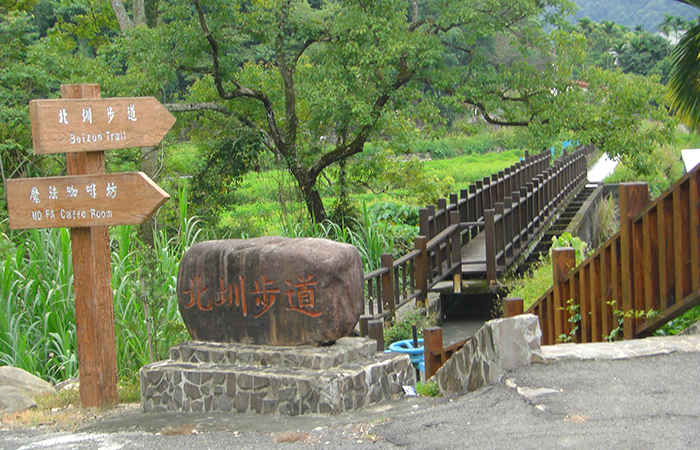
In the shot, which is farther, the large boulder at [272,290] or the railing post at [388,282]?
the railing post at [388,282]

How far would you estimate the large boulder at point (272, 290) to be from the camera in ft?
16.3

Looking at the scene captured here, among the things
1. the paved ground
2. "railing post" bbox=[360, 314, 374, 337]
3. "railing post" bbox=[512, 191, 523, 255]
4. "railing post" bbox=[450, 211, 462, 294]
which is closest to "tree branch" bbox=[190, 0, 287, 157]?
"railing post" bbox=[450, 211, 462, 294]

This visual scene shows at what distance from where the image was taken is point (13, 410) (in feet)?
16.6

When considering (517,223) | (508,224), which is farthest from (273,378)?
(517,223)

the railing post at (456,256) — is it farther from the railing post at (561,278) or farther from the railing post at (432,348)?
the railing post at (561,278)

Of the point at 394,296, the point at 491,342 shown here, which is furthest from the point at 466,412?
the point at 394,296

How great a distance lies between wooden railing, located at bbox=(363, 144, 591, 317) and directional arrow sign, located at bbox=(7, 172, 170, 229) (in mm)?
3083

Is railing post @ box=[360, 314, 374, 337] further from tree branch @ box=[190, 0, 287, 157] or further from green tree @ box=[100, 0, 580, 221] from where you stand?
tree branch @ box=[190, 0, 287, 157]

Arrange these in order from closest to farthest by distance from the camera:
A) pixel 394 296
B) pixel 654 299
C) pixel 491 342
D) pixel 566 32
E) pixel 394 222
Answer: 1. pixel 491 342
2. pixel 654 299
3. pixel 394 296
4. pixel 566 32
5. pixel 394 222

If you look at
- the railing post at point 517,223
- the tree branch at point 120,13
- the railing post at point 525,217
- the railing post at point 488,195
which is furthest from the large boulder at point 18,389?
the tree branch at point 120,13

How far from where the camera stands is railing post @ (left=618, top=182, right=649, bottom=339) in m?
4.38

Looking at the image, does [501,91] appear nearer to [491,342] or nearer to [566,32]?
[566,32]

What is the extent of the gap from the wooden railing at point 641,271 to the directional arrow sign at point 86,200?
3148mm

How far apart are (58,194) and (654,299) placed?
4198mm
